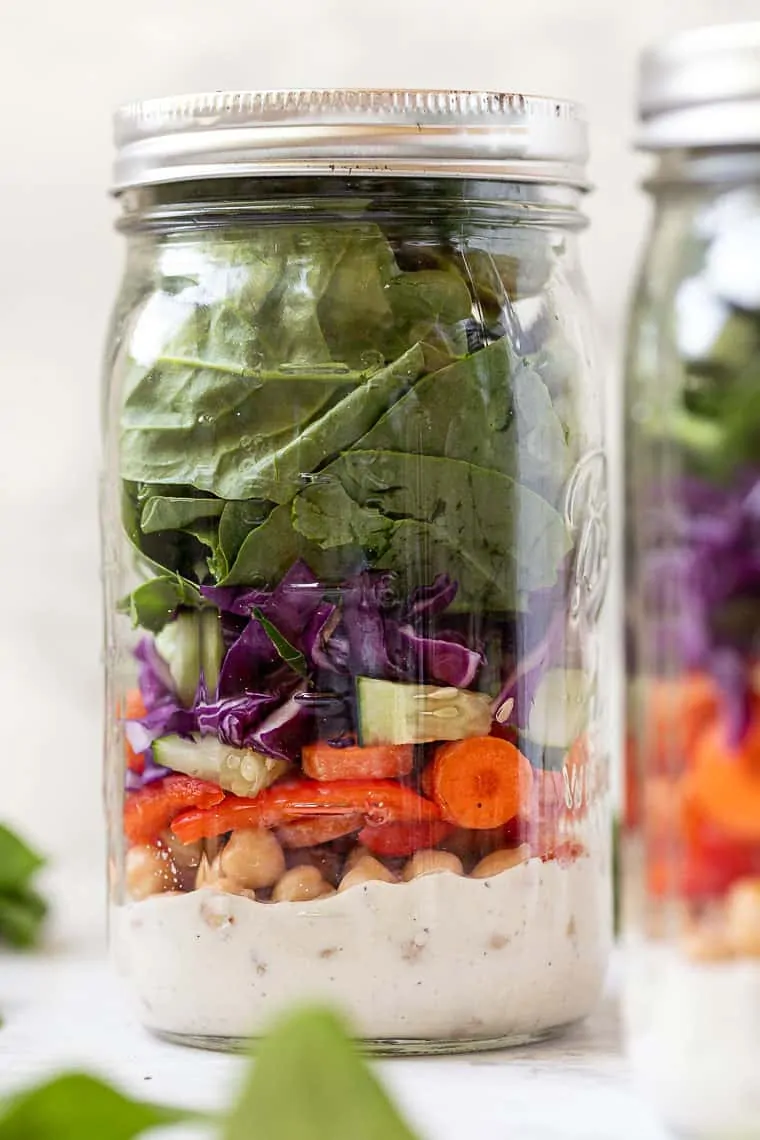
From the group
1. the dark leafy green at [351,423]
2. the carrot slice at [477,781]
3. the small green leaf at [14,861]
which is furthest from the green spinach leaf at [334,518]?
the small green leaf at [14,861]

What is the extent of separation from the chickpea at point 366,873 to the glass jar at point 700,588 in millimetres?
150

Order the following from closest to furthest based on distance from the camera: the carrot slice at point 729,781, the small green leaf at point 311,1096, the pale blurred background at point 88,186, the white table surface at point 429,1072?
the small green leaf at point 311,1096 → the carrot slice at point 729,781 → the white table surface at point 429,1072 → the pale blurred background at point 88,186

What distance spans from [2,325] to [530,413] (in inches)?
24.3

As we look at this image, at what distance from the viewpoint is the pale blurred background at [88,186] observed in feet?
4.29

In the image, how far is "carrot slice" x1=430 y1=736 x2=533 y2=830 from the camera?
0.85 metres

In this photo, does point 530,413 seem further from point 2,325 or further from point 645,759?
point 2,325

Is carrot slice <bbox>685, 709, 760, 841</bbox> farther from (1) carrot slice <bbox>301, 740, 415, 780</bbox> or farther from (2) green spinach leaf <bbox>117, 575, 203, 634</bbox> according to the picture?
(2) green spinach leaf <bbox>117, 575, 203, 634</bbox>

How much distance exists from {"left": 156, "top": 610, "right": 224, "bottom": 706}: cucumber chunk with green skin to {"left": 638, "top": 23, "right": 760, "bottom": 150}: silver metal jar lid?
318mm

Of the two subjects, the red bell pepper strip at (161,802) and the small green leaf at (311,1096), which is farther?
the red bell pepper strip at (161,802)

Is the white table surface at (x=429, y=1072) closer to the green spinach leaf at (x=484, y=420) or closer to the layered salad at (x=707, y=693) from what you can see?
the layered salad at (x=707, y=693)

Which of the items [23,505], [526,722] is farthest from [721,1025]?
[23,505]

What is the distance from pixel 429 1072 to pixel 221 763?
0.17 meters

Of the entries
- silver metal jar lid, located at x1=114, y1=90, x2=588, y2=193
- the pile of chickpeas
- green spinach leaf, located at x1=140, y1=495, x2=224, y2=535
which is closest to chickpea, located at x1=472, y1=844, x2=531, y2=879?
the pile of chickpeas

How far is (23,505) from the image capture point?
140cm
